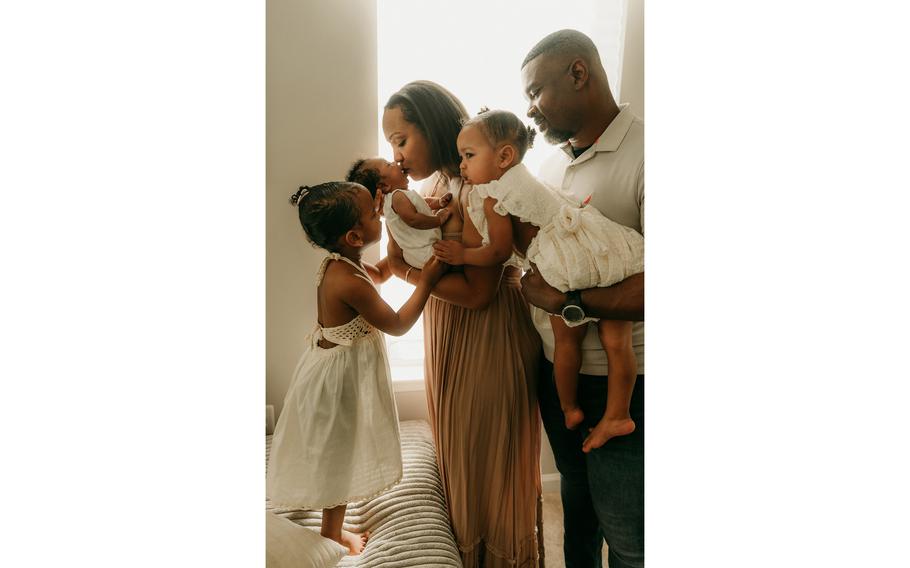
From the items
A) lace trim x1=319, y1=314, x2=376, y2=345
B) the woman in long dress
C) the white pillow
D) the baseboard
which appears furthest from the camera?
the baseboard

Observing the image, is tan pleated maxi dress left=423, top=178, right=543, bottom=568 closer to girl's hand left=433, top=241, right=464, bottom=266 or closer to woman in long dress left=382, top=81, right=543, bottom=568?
woman in long dress left=382, top=81, right=543, bottom=568

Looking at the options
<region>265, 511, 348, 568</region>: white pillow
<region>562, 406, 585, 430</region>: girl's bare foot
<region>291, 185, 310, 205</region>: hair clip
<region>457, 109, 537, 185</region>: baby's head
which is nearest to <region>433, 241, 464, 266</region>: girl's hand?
<region>457, 109, 537, 185</region>: baby's head

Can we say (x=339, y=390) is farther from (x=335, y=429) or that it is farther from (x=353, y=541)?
(x=353, y=541)

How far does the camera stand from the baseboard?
95 centimetres

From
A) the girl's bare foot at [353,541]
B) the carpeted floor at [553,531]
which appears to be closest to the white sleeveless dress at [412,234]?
the girl's bare foot at [353,541]

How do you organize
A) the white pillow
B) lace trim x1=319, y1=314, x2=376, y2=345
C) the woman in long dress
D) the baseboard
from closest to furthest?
1. the white pillow
2. lace trim x1=319, y1=314, x2=376, y2=345
3. the woman in long dress
4. the baseboard

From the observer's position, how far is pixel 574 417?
79 centimetres

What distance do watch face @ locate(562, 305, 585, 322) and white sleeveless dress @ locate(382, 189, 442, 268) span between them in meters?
0.25

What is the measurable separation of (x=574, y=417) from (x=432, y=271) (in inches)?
14.5

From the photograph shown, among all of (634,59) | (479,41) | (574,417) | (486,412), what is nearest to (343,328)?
(486,412)

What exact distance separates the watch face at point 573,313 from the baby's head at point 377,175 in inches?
14.1

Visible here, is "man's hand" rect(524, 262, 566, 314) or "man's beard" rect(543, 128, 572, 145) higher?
"man's beard" rect(543, 128, 572, 145)

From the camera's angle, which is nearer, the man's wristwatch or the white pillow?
the white pillow
